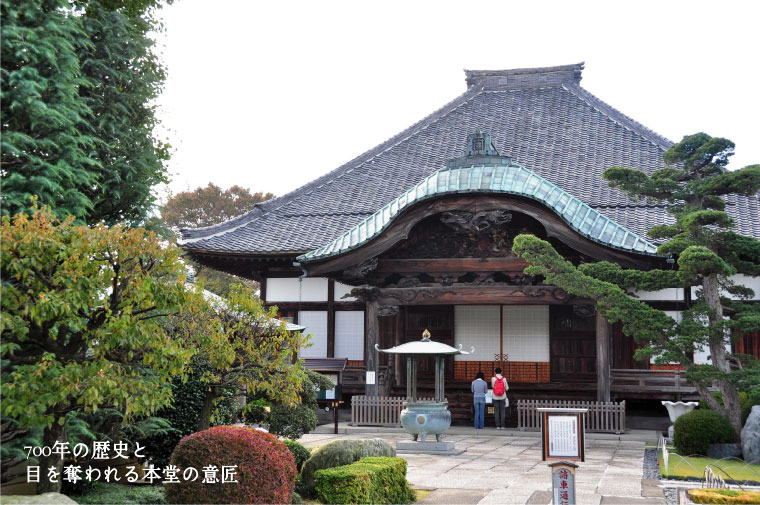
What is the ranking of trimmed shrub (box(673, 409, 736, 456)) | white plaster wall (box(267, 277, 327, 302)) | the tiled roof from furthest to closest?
white plaster wall (box(267, 277, 327, 302))
the tiled roof
trimmed shrub (box(673, 409, 736, 456))

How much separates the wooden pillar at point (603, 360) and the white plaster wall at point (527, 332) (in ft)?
9.75

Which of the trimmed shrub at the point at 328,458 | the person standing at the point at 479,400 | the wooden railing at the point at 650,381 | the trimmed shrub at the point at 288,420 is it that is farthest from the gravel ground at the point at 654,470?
the trimmed shrub at the point at 288,420

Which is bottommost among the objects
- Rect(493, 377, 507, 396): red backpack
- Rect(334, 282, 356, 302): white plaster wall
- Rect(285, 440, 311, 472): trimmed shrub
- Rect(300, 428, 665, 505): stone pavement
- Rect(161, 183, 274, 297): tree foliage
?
Rect(300, 428, 665, 505): stone pavement

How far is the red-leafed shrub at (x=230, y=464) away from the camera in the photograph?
790cm

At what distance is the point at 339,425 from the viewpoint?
19875 mm

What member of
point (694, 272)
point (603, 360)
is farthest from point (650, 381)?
point (694, 272)

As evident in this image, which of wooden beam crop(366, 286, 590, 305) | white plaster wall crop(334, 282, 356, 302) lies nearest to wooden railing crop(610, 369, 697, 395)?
wooden beam crop(366, 286, 590, 305)

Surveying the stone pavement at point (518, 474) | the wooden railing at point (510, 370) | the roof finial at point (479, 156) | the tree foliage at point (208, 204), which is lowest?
the stone pavement at point (518, 474)

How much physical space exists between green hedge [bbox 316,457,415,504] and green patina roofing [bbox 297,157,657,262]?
29.9ft

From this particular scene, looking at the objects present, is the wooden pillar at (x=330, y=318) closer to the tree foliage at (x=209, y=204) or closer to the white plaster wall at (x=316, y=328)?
the white plaster wall at (x=316, y=328)

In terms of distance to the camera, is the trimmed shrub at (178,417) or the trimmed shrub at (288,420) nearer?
the trimmed shrub at (178,417)

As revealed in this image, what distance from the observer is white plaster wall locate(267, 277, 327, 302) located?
22562mm

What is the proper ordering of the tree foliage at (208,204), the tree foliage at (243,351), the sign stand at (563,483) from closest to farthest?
the sign stand at (563,483), the tree foliage at (243,351), the tree foliage at (208,204)

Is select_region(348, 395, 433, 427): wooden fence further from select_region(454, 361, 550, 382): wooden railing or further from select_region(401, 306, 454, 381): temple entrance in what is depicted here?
select_region(454, 361, 550, 382): wooden railing
